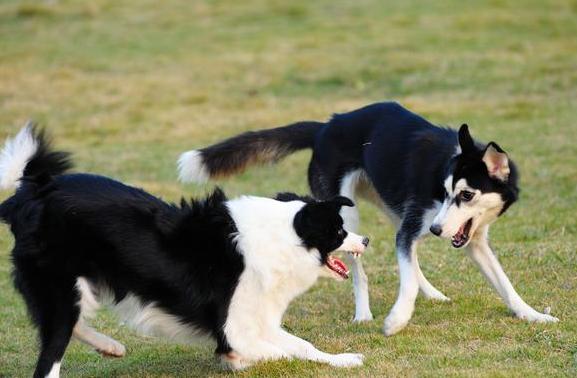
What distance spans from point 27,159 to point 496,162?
3.21 metres

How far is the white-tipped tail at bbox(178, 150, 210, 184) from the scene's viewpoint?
27.0 ft

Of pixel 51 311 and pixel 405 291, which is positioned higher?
pixel 51 311

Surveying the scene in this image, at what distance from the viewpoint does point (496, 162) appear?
699cm

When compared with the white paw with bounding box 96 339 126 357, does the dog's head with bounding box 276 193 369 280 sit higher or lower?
higher

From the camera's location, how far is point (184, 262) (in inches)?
249

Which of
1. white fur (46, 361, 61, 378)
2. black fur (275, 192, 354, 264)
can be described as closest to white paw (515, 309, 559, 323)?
black fur (275, 192, 354, 264)

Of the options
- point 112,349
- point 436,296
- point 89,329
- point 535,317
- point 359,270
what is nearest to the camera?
point 89,329

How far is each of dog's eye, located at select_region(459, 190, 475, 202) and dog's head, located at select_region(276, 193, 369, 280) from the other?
38.8 inches

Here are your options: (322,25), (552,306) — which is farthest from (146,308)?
(322,25)

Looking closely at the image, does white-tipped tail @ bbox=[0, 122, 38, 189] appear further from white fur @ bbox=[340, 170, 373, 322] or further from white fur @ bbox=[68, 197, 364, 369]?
white fur @ bbox=[340, 170, 373, 322]

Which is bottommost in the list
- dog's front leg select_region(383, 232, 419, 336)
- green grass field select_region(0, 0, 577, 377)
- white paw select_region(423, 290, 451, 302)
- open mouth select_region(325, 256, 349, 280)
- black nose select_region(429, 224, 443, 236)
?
A: green grass field select_region(0, 0, 577, 377)

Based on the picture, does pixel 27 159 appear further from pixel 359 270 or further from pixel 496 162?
pixel 496 162

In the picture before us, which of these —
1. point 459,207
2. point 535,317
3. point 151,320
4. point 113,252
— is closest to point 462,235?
point 459,207

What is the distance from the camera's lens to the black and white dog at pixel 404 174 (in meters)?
7.03
